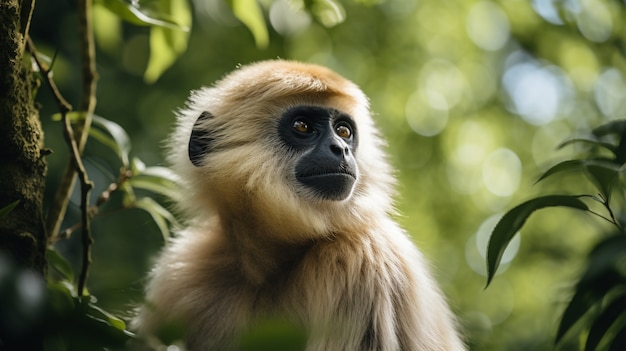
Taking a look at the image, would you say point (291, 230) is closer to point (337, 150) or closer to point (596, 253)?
point (337, 150)

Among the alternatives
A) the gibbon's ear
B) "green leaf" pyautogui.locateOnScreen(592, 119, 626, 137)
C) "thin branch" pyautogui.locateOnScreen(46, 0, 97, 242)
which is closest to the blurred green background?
the gibbon's ear

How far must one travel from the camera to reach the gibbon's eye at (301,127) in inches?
202

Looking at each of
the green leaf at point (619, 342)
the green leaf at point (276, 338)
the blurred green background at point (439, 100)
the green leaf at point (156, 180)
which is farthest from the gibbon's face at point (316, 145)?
the blurred green background at point (439, 100)

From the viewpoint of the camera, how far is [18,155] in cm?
285

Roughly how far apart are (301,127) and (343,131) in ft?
1.06

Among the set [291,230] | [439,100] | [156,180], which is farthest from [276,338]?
[439,100]

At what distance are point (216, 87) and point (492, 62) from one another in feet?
27.9

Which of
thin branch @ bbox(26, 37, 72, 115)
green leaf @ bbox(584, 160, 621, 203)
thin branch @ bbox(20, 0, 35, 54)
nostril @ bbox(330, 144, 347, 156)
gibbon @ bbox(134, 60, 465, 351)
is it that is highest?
thin branch @ bbox(20, 0, 35, 54)

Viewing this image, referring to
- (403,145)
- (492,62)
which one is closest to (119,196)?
(403,145)

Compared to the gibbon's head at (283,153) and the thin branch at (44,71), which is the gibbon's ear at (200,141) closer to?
the gibbon's head at (283,153)

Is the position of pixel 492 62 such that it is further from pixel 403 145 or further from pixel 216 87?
pixel 216 87

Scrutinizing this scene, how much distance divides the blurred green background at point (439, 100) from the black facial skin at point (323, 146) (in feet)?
18.8

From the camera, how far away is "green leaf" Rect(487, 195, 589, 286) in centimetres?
284

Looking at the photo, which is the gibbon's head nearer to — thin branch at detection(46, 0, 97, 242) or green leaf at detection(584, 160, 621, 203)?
thin branch at detection(46, 0, 97, 242)
